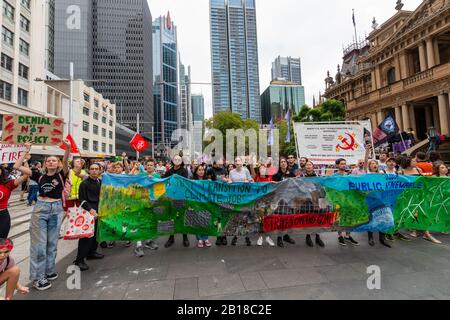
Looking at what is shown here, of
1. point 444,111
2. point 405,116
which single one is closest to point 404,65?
point 405,116

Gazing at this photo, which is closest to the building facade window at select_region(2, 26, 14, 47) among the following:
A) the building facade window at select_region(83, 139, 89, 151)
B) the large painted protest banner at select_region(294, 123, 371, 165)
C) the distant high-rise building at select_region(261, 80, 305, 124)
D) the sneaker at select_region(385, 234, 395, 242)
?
the building facade window at select_region(83, 139, 89, 151)

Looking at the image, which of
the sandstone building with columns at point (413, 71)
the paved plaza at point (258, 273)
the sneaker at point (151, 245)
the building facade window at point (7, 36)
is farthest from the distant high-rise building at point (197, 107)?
the paved plaza at point (258, 273)

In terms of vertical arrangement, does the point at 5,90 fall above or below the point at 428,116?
above

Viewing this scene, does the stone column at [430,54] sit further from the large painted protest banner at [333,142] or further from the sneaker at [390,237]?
the sneaker at [390,237]

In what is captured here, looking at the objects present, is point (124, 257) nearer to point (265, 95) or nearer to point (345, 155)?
point (345, 155)

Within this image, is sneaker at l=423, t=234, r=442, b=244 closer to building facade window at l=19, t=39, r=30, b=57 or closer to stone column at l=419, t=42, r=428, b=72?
stone column at l=419, t=42, r=428, b=72

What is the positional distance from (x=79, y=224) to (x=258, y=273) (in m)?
3.32

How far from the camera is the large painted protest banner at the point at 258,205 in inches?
193

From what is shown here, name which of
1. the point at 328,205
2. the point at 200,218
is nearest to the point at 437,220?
the point at 328,205

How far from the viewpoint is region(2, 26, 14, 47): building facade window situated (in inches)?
997

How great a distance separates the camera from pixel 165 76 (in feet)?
499

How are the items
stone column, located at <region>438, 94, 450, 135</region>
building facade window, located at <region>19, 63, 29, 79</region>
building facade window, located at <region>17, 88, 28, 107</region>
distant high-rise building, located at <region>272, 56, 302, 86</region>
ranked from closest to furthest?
1. stone column, located at <region>438, 94, 450, 135</region>
2. building facade window, located at <region>17, 88, 28, 107</region>
3. building facade window, located at <region>19, 63, 29, 79</region>
4. distant high-rise building, located at <region>272, 56, 302, 86</region>

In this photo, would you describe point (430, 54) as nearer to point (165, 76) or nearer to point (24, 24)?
point (24, 24)

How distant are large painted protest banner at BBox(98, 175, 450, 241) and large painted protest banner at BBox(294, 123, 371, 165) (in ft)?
10.7
